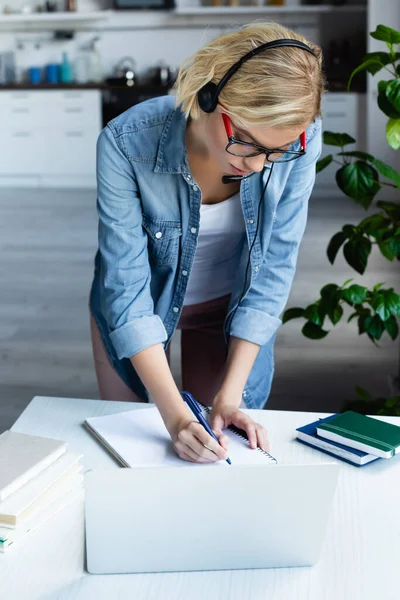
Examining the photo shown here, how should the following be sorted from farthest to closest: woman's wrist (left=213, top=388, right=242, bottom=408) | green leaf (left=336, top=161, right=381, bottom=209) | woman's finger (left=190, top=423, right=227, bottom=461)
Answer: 1. green leaf (left=336, top=161, right=381, bottom=209)
2. woman's wrist (left=213, top=388, right=242, bottom=408)
3. woman's finger (left=190, top=423, right=227, bottom=461)

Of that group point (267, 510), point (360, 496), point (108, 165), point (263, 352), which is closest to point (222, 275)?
point (263, 352)

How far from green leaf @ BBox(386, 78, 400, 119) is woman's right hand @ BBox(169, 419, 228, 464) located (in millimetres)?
1115

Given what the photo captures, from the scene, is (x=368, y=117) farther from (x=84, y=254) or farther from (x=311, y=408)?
(x=311, y=408)

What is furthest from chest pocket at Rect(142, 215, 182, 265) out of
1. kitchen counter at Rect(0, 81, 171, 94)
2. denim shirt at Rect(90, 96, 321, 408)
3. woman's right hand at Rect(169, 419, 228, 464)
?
kitchen counter at Rect(0, 81, 171, 94)

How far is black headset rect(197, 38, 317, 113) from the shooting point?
47.6 inches

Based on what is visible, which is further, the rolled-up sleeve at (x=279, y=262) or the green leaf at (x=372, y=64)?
the green leaf at (x=372, y=64)

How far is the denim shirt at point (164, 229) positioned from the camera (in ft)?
4.68

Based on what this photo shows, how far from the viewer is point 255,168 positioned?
130 centimetres

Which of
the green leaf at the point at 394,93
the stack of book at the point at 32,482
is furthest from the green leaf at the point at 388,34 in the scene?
the stack of book at the point at 32,482

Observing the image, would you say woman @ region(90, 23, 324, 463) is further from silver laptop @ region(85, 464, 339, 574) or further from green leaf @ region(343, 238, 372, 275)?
green leaf @ region(343, 238, 372, 275)

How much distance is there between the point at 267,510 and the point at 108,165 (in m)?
0.71

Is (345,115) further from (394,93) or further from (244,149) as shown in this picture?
(244,149)

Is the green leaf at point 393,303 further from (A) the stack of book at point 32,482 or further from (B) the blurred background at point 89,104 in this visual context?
(B) the blurred background at point 89,104

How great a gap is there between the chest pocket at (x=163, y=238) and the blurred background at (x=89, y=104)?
2.56 m
